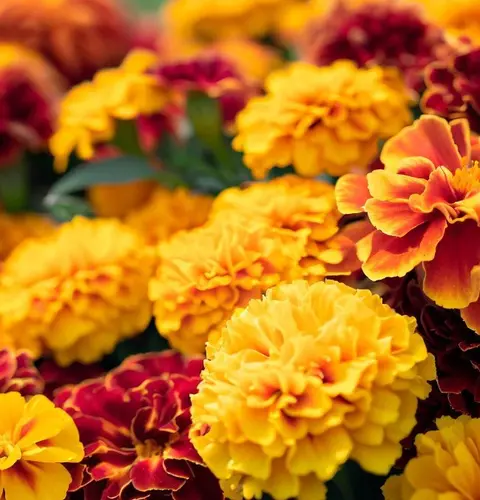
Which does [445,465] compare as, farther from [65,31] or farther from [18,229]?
[65,31]

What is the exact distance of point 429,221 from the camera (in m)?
0.47

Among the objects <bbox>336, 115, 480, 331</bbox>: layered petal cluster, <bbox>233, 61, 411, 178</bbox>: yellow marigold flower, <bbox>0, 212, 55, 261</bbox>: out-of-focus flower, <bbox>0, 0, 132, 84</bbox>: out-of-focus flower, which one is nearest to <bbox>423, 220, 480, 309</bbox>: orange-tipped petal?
<bbox>336, 115, 480, 331</bbox>: layered petal cluster

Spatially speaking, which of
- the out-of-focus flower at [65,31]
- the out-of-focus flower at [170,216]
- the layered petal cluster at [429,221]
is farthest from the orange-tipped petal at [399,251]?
the out-of-focus flower at [65,31]

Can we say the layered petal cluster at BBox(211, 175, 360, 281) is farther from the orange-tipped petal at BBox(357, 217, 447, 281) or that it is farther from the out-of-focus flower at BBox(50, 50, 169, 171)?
the out-of-focus flower at BBox(50, 50, 169, 171)

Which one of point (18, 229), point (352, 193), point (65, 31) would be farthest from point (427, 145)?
point (65, 31)

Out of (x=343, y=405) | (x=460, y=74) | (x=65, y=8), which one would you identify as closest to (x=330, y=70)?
(x=460, y=74)

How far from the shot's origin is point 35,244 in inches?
27.6

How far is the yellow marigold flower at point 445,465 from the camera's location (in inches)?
16.7

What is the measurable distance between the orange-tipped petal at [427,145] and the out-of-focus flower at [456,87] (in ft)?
0.27

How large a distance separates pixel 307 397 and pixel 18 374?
9.1 inches

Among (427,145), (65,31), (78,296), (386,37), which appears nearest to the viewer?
(427,145)

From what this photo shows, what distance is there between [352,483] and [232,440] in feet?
0.53

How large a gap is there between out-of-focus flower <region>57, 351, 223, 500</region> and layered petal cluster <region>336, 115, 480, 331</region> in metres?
0.15

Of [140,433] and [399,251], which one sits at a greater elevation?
[399,251]
